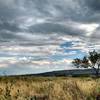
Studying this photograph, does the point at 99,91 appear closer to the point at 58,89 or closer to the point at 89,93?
the point at 89,93

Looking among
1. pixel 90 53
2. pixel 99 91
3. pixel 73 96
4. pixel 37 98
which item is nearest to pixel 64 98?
pixel 73 96

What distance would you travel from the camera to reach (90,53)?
12331 centimetres

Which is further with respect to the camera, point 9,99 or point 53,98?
point 53,98

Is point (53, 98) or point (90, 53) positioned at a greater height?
point (90, 53)

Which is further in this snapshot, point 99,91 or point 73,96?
point 99,91

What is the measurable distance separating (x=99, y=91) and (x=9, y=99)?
19.7ft

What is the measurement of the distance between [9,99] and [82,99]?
11.5 feet

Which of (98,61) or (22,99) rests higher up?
(98,61)

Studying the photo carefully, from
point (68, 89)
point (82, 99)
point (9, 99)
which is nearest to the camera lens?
point (9, 99)

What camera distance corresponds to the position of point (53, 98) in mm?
13773

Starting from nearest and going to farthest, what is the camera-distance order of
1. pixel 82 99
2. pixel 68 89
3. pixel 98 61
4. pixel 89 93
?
pixel 82 99, pixel 68 89, pixel 89 93, pixel 98 61

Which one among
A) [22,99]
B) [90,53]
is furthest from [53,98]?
[90,53]

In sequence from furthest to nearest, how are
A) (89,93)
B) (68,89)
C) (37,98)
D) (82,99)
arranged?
(89,93) < (68,89) < (82,99) < (37,98)

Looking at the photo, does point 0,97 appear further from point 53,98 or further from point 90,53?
point 90,53
